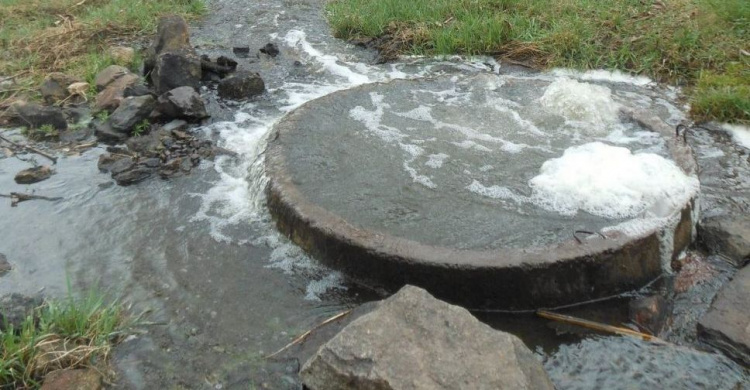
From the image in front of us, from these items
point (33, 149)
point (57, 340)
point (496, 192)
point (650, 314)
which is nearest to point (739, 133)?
point (496, 192)

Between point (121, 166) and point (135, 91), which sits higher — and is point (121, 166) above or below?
below

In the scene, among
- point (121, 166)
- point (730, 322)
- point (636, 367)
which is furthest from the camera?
point (121, 166)

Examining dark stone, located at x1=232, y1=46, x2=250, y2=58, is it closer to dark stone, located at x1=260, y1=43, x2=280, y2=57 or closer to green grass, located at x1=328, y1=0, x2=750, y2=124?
dark stone, located at x1=260, y1=43, x2=280, y2=57

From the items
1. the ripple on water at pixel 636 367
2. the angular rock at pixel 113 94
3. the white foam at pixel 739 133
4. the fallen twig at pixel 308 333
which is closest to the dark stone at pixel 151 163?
the angular rock at pixel 113 94

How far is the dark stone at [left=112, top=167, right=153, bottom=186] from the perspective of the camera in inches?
212

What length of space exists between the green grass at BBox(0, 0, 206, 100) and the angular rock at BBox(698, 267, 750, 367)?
22.5ft

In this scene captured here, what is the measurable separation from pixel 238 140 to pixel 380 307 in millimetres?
3470

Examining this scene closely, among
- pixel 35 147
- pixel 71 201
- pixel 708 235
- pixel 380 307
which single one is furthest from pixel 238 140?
pixel 708 235

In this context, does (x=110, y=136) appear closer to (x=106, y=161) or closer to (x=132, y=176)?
(x=106, y=161)

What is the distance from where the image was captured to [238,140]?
609 centimetres

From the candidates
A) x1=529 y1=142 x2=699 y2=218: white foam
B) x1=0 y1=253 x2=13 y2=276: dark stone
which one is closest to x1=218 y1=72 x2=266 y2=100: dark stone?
x1=0 y1=253 x2=13 y2=276: dark stone

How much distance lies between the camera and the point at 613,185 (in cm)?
433

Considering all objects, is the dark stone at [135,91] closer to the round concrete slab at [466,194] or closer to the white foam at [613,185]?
the round concrete slab at [466,194]

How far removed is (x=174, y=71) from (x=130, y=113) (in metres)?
0.88
